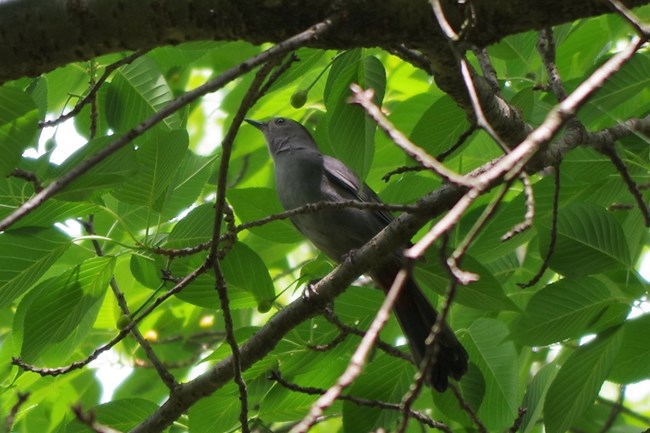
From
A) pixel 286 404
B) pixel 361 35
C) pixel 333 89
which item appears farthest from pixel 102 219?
pixel 361 35

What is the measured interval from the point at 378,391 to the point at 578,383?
771 mm

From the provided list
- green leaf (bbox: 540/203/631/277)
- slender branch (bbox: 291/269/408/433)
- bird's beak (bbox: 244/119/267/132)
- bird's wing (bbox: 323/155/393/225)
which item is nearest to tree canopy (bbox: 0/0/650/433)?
green leaf (bbox: 540/203/631/277)

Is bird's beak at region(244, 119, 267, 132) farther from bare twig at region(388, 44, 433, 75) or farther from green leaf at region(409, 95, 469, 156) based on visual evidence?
bare twig at region(388, 44, 433, 75)

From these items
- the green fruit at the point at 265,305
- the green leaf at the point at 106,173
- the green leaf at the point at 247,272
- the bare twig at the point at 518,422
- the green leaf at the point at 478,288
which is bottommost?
the bare twig at the point at 518,422

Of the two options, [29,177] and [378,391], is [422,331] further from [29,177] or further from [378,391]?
[29,177]

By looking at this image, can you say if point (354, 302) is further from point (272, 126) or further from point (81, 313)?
point (272, 126)

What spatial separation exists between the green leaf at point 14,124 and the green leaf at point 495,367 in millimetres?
1890

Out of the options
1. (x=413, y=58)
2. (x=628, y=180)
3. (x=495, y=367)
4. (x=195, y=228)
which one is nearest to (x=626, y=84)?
(x=628, y=180)

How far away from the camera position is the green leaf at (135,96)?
11.9 feet

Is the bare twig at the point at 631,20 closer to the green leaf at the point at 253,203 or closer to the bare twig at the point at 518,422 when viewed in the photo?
the bare twig at the point at 518,422

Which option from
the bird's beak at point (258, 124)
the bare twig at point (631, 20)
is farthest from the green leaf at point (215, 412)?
the bird's beak at point (258, 124)

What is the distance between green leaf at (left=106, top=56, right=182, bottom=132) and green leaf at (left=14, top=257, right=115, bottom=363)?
61 centimetres

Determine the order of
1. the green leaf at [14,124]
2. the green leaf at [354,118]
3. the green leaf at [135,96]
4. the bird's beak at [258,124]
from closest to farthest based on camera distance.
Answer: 1. the green leaf at [14,124]
2. the green leaf at [354,118]
3. the green leaf at [135,96]
4. the bird's beak at [258,124]

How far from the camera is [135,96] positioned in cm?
365
